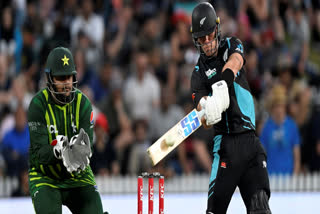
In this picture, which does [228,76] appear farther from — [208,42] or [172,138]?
[172,138]

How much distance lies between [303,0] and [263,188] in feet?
25.5

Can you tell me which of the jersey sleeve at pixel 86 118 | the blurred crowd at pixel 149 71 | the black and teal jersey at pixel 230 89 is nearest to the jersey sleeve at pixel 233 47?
the black and teal jersey at pixel 230 89

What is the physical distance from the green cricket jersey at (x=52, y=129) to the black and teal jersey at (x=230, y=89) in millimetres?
938

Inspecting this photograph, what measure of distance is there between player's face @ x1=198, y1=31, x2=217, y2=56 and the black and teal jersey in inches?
5.9

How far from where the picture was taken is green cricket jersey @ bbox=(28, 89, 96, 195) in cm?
549

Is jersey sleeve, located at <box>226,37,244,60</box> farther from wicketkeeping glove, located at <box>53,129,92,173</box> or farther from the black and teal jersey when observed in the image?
wicketkeeping glove, located at <box>53,129,92,173</box>

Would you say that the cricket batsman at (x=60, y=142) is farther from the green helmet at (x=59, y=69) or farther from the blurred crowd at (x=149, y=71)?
the blurred crowd at (x=149, y=71)

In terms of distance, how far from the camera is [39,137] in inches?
215

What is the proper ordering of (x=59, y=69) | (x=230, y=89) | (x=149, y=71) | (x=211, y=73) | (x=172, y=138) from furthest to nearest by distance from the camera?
(x=149, y=71), (x=211, y=73), (x=230, y=89), (x=59, y=69), (x=172, y=138)

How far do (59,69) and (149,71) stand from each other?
17.3ft

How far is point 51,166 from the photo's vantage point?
558 cm

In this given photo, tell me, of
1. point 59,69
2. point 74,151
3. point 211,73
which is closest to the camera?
point 74,151

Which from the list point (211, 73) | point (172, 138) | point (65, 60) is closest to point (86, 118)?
point (65, 60)

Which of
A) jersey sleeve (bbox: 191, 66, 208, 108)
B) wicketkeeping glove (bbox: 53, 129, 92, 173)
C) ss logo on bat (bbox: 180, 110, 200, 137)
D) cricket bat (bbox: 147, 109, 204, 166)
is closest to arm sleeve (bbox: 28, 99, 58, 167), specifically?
wicketkeeping glove (bbox: 53, 129, 92, 173)
